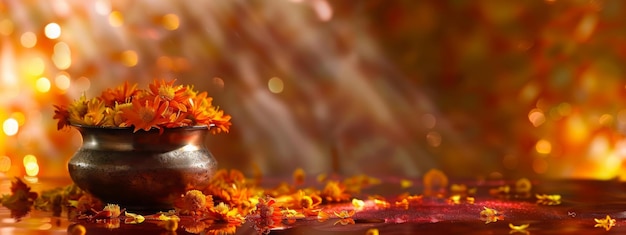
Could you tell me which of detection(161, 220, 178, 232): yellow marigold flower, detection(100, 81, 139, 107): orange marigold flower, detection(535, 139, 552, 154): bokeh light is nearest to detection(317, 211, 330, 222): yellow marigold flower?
detection(161, 220, 178, 232): yellow marigold flower

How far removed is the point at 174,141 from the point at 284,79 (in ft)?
2.51

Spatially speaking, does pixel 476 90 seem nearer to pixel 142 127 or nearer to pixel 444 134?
pixel 444 134

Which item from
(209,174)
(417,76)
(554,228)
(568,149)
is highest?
(417,76)

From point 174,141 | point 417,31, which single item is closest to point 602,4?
point 417,31

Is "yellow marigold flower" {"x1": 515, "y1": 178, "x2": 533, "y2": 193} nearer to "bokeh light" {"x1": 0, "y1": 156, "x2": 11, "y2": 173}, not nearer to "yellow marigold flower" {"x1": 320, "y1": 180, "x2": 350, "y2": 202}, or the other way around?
"yellow marigold flower" {"x1": 320, "y1": 180, "x2": 350, "y2": 202}

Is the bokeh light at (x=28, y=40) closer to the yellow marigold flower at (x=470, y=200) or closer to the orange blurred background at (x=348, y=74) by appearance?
the orange blurred background at (x=348, y=74)

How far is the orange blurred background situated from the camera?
2250 millimetres

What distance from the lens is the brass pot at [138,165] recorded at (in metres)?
1.50

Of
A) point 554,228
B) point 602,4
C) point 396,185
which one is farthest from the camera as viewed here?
point 602,4

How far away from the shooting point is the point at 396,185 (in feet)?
6.55

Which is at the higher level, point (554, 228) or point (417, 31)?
point (417, 31)

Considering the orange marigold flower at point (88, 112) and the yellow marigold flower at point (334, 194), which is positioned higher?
the orange marigold flower at point (88, 112)

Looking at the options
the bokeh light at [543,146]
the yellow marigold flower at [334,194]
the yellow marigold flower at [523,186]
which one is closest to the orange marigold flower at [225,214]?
the yellow marigold flower at [334,194]

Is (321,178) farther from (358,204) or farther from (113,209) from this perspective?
(113,209)
